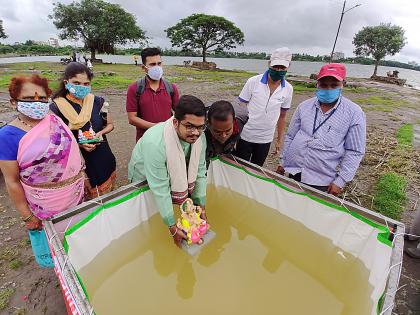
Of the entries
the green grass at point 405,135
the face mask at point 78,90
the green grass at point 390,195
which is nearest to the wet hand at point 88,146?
the face mask at point 78,90

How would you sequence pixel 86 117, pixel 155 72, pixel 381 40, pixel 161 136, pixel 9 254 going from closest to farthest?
1. pixel 161 136
2. pixel 86 117
3. pixel 9 254
4. pixel 155 72
5. pixel 381 40

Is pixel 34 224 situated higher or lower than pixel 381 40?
lower

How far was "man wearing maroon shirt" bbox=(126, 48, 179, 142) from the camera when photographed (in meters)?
2.74

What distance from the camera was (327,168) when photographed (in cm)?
224

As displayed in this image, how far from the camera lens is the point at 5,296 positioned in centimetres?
210

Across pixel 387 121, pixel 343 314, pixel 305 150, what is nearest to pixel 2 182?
pixel 305 150

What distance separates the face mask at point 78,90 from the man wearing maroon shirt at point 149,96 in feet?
1.87

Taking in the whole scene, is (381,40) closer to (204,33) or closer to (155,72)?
(204,33)

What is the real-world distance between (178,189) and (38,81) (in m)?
1.26

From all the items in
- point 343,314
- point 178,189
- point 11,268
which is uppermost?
point 178,189

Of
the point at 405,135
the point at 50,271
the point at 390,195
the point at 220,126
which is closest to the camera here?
the point at 220,126

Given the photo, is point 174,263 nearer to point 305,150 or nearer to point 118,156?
point 305,150

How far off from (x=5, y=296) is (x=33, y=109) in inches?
65.2

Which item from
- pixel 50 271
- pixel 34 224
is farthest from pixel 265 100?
pixel 50 271
